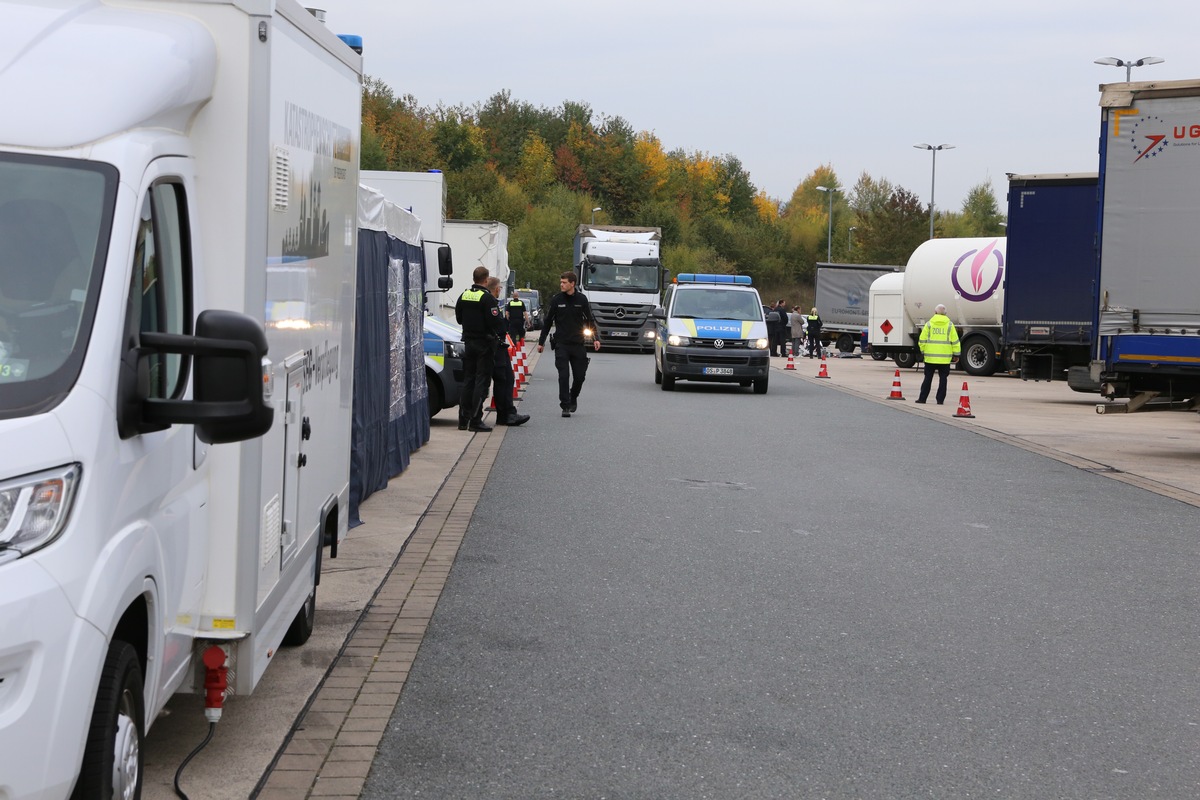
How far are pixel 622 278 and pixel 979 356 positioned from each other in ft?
38.2

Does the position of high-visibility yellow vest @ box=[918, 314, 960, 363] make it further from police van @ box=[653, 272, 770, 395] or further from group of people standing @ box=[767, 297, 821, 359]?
group of people standing @ box=[767, 297, 821, 359]

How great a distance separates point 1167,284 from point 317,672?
1255cm

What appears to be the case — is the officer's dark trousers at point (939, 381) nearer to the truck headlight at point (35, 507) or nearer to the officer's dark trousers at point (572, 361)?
the officer's dark trousers at point (572, 361)

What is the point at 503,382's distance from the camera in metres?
17.6

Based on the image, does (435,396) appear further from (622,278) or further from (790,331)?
(790,331)

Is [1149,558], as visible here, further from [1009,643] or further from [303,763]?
[303,763]

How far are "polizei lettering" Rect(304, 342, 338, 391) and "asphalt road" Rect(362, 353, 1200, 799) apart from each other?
52.0 inches

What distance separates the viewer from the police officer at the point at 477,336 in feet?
54.5

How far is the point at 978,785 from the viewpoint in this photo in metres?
4.89

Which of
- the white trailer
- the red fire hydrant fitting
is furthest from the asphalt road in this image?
the white trailer

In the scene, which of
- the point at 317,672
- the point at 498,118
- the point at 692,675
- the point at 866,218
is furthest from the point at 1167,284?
the point at 498,118

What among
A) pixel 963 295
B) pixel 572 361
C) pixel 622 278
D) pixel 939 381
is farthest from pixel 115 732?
pixel 622 278

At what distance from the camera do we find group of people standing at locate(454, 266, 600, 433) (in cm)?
1666

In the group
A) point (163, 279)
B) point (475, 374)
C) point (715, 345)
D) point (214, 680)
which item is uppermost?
point (163, 279)
